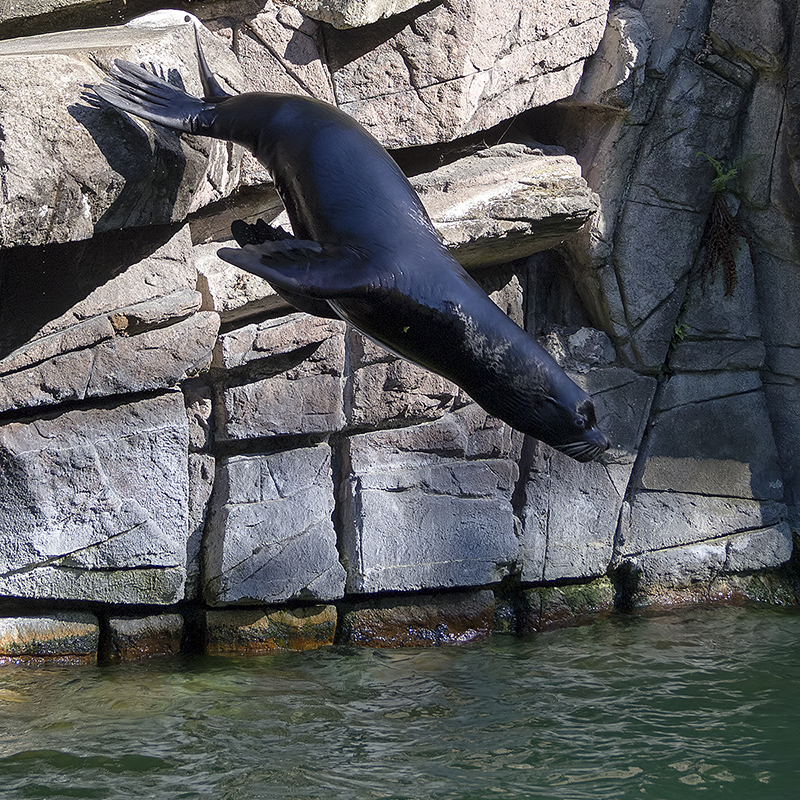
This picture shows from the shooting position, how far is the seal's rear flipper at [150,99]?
3438 millimetres

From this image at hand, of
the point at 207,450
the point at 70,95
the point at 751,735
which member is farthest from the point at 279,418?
the point at 751,735

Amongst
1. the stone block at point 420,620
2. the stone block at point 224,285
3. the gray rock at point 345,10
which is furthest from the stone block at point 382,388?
the gray rock at point 345,10

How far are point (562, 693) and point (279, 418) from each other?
6.52 ft

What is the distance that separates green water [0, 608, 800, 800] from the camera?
3477 millimetres

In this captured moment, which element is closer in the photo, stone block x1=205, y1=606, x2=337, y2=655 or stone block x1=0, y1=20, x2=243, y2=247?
stone block x1=0, y1=20, x2=243, y2=247

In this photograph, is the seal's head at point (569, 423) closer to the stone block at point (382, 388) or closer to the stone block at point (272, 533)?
the stone block at point (382, 388)

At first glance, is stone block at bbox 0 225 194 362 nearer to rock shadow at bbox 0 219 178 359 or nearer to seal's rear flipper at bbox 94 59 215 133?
rock shadow at bbox 0 219 178 359

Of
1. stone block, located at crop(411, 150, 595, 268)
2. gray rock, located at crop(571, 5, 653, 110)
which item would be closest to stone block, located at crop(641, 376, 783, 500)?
stone block, located at crop(411, 150, 595, 268)

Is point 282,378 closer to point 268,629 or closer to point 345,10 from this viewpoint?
point 268,629

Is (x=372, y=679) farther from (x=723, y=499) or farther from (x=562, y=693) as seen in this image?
(x=723, y=499)

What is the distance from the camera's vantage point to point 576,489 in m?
5.75

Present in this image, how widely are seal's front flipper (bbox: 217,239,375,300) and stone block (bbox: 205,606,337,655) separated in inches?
108

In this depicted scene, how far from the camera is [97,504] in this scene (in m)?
4.70

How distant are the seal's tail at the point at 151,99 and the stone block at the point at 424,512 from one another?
2.29m
